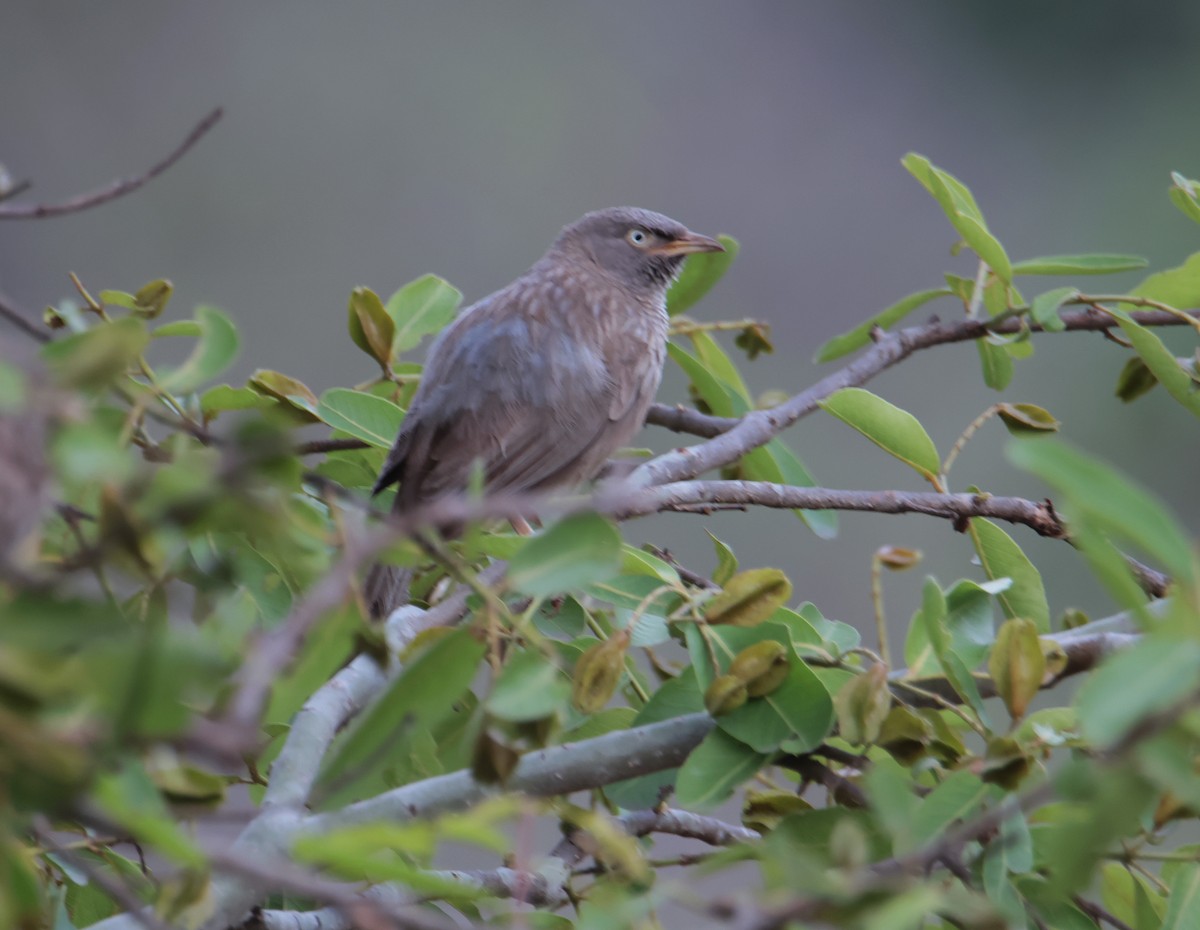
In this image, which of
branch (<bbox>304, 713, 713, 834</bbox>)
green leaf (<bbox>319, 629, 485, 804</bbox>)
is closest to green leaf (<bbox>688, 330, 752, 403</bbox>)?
branch (<bbox>304, 713, 713, 834</bbox>)

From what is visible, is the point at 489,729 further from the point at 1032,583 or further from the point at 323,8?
the point at 323,8

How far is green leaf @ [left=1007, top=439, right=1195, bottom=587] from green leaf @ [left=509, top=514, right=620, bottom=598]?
1.07 ft

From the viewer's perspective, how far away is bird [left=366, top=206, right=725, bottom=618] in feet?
9.20

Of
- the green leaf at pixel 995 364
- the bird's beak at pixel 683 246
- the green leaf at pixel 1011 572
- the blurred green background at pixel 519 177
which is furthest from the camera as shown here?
the blurred green background at pixel 519 177

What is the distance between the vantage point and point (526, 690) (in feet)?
3.43

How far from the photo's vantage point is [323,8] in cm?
957

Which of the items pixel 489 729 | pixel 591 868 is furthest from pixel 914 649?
pixel 489 729

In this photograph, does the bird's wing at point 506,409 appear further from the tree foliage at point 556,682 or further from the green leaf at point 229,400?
the green leaf at point 229,400

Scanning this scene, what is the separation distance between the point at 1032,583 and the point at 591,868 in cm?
74

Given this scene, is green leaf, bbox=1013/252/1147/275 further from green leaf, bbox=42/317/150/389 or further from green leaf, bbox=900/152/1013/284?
green leaf, bbox=42/317/150/389

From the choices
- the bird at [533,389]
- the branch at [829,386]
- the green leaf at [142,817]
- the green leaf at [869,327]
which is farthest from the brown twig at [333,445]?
the green leaf at [142,817]

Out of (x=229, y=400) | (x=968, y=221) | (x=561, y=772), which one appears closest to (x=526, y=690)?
(x=561, y=772)

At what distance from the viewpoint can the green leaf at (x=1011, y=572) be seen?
1.73 meters

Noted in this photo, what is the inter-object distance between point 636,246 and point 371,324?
1.75 metres
